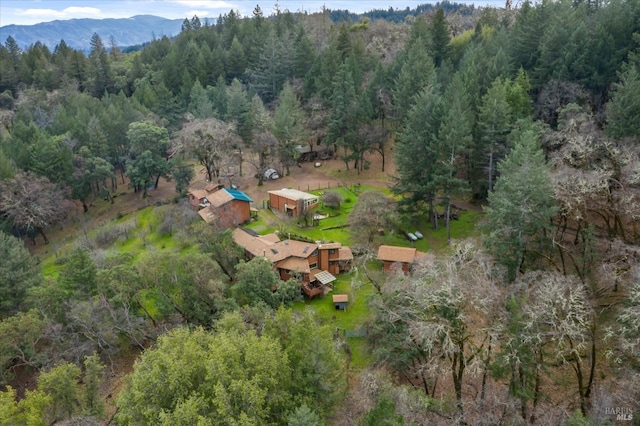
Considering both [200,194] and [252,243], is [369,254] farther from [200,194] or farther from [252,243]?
[200,194]

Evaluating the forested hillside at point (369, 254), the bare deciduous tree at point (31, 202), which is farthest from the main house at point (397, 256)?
the bare deciduous tree at point (31, 202)

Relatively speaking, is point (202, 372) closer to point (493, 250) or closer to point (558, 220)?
point (493, 250)

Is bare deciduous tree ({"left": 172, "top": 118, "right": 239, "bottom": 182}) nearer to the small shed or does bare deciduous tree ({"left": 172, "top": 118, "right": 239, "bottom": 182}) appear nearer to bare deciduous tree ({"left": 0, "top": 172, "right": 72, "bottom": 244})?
bare deciduous tree ({"left": 0, "top": 172, "right": 72, "bottom": 244})

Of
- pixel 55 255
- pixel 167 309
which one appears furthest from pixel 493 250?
pixel 55 255

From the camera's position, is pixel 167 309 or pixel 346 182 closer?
pixel 167 309

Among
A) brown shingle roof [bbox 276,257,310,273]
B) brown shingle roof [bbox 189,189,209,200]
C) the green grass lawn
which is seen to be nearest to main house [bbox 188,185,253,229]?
brown shingle roof [bbox 189,189,209,200]

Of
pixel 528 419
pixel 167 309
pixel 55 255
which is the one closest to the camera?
pixel 528 419

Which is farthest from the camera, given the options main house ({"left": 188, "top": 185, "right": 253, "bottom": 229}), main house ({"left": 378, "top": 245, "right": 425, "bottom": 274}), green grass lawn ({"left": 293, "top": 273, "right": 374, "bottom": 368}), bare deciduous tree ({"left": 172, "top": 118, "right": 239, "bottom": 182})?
bare deciduous tree ({"left": 172, "top": 118, "right": 239, "bottom": 182})
